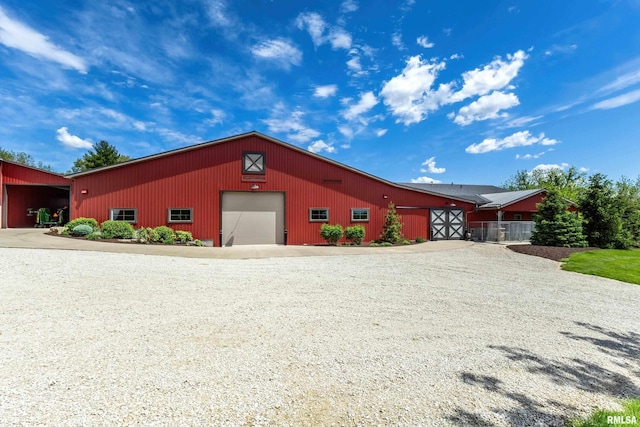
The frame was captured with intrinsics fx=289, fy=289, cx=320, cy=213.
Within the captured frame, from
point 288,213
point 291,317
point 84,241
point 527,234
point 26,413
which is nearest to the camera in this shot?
point 26,413

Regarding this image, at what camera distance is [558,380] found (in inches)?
123

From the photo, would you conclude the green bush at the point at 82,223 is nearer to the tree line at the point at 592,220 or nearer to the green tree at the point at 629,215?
the tree line at the point at 592,220

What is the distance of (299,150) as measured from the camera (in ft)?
55.3

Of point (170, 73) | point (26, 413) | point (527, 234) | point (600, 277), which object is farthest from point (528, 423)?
point (527, 234)

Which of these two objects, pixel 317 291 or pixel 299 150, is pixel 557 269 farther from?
pixel 299 150

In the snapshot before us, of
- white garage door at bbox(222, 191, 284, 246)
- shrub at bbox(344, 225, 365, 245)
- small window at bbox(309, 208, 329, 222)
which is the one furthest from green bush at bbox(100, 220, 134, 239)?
shrub at bbox(344, 225, 365, 245)

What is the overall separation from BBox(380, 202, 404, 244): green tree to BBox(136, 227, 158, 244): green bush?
12283 mm

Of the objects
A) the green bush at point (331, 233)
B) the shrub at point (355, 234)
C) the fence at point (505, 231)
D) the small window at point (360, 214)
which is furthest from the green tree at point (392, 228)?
the fence at point (505, 231)

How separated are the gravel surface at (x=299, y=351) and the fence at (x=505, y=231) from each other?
43.3 ft

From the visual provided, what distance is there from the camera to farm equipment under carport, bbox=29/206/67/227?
64.2 ft

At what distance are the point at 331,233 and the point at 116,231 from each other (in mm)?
10394

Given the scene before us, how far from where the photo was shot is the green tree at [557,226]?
53.3ft

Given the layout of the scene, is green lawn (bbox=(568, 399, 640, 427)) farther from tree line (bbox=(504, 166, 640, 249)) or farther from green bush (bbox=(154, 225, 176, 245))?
tree line (bbox=(504, 166, 640, 249))

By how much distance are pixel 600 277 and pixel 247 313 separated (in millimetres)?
11131
